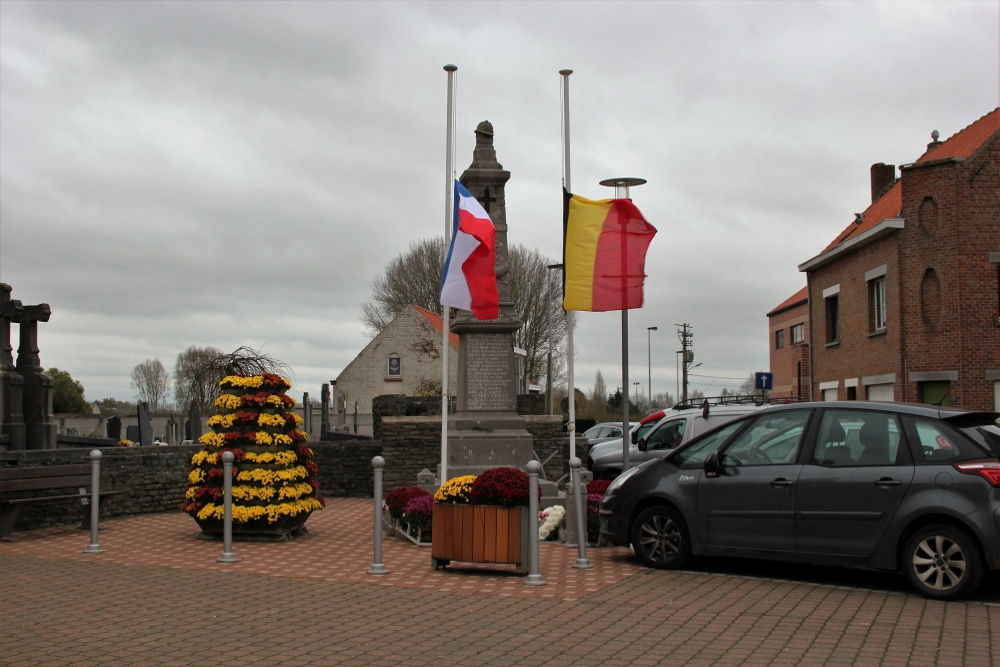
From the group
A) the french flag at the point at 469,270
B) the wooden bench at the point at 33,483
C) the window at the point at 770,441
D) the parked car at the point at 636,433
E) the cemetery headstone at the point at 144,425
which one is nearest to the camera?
the window at the point at 770,441

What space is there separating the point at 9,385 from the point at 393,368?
3551 centimetres

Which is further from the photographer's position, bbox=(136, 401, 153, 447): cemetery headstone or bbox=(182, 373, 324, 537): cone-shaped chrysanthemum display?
bbox=(136, 401, 153, 447): cemetery headstone

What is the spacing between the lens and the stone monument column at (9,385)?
1708 cm

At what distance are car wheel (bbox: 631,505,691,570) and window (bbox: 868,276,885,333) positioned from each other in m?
20.3

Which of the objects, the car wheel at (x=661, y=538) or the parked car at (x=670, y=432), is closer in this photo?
the car wheel at (x=661, y=538)

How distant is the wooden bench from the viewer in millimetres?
12148

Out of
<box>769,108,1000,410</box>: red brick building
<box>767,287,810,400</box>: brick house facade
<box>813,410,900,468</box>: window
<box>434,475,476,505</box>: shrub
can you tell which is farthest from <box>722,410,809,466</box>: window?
<box>767,287,810,400</box>: brick house facade

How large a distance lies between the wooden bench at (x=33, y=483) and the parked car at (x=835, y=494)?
6.92m

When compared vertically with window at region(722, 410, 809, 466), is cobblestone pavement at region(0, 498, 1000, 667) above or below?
below

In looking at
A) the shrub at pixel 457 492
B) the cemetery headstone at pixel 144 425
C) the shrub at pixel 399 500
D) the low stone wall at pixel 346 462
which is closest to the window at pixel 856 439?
the shrub at pixel 457 492

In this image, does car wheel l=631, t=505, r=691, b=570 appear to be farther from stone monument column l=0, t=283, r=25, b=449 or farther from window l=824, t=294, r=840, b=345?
window l=824, t=294, r=840, b=345

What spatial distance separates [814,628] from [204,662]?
410cm

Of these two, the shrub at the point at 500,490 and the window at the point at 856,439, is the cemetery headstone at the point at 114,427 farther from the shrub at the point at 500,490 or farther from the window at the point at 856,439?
the window at the point at 856,439

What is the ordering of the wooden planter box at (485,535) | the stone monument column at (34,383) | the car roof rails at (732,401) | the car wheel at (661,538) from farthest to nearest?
1. the car roof rails at (732,401)
2. the stone monument column at (34,383)
3. the car wheel at (661,538)
4. the wooden planter box at (485,535)
